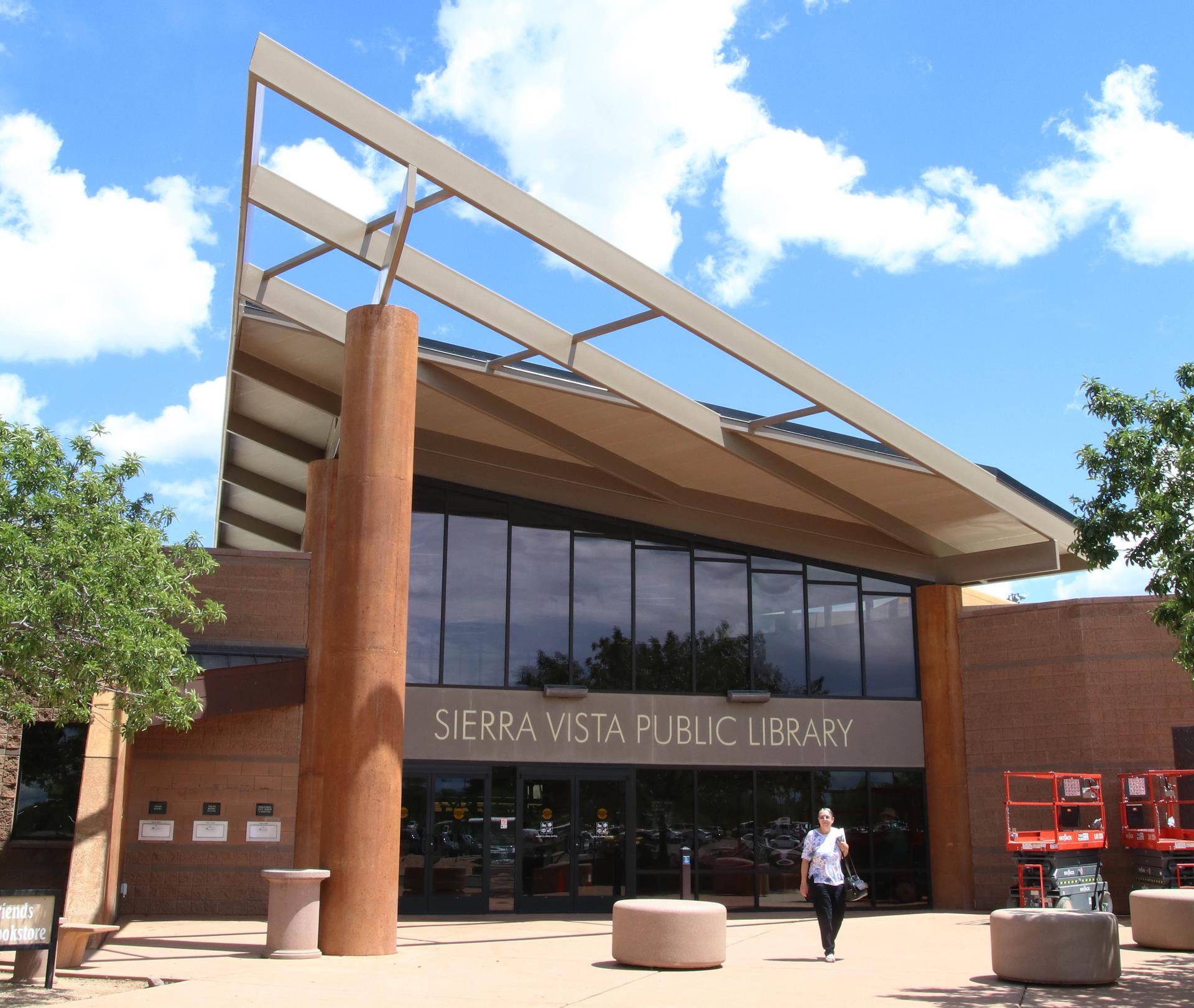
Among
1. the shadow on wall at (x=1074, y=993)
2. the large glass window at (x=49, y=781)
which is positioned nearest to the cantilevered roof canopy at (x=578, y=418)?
the large glass window at (x=49, y=781)

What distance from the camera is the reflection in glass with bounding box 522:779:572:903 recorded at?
63.8ft

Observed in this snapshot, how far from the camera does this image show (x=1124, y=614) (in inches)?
782

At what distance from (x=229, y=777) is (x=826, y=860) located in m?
9.92

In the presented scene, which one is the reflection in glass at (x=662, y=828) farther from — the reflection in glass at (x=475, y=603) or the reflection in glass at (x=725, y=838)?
the reflection in glass at (x=475, y=603)

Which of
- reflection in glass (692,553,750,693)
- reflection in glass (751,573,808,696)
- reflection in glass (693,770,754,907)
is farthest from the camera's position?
reflection in glass (751,573,808,696)

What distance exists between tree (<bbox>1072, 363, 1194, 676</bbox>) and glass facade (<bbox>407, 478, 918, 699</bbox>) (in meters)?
9.78

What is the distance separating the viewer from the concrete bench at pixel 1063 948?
10.7 meters

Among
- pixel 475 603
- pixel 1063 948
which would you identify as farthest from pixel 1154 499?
pixel 475 603

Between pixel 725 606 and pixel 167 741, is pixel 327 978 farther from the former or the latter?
pixel 725 606

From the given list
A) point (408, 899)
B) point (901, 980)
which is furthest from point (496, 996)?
point (408, 899)

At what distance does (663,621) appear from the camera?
20984mm

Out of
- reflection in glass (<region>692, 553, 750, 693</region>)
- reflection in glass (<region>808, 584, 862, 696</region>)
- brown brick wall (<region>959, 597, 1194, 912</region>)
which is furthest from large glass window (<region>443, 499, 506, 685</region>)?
brown brick wall (<region>959, 597, 1194, 912</region>)

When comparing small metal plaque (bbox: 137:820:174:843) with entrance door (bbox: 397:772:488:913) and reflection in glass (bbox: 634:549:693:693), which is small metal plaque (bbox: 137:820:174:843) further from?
reflection in glass (bbox: 634:549:693:693)

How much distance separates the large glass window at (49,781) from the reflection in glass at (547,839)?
6.82m
